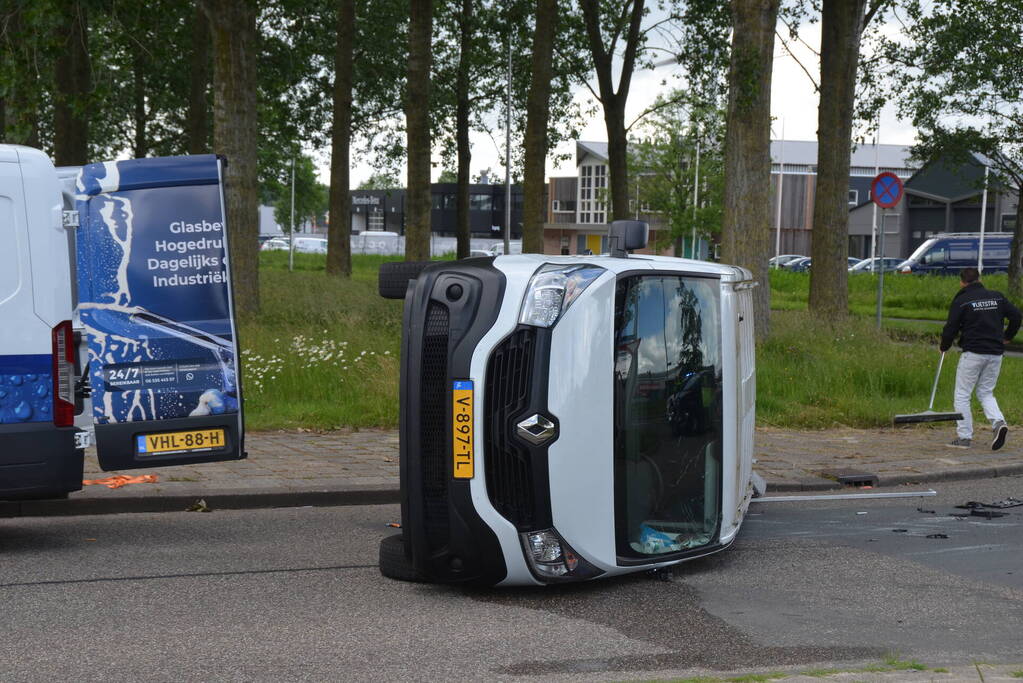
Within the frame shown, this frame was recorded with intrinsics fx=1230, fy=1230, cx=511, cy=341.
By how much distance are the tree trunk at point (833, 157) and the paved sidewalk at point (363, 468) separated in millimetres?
7384

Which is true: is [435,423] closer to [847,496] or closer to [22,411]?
[22,411]

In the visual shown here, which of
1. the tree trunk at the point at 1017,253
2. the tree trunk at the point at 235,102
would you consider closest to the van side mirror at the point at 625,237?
the tree trunk at the point at 235,102

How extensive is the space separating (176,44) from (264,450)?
771 inches

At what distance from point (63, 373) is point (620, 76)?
25218mm

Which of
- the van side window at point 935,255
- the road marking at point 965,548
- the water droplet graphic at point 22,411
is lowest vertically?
the van side window at point 935,255

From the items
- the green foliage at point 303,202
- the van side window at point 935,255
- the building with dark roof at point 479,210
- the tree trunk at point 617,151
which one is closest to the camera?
the tree trunk at point 617,151

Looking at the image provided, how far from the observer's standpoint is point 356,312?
18484mm

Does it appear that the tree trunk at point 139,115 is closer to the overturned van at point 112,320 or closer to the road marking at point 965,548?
the overturned van at point 112,320

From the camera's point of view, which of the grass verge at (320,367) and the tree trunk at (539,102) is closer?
the grass verge at (320,367)

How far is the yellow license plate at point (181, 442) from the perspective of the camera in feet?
24.8

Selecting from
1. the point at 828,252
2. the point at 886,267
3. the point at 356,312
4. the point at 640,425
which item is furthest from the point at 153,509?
the point at 886,267

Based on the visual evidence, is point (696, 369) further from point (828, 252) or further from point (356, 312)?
point (828, 252)

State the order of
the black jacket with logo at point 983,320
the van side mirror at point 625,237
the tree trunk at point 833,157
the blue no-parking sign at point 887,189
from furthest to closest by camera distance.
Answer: the tree trunk at point 833,157 < the blue no-parking sign at point 887,189 < the black jacket with logo at point 983,320 < the van side mirror at point 625,237

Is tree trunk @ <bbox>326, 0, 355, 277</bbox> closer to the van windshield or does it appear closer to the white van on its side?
the white van on its side
